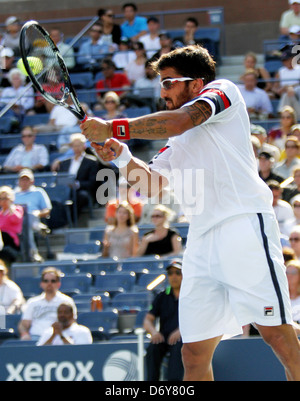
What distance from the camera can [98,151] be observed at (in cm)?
440

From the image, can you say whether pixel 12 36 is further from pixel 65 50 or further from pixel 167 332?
pixel 167 332

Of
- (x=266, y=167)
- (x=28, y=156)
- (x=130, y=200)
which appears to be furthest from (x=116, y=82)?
(x=266, y=167)

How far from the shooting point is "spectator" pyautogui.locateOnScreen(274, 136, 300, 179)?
906 centimetres

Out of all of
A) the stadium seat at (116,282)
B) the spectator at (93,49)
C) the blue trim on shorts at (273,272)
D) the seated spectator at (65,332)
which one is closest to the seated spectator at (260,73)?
the spectator at (93,49)

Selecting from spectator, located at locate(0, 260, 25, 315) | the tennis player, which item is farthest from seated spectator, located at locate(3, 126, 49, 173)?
the tennis player

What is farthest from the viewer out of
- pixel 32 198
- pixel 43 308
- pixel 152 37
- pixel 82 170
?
pixel 152 37

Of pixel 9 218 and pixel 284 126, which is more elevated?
pixel 284 126

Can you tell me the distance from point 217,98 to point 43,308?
14.6ft

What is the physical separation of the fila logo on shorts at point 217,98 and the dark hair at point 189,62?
21 centimetres

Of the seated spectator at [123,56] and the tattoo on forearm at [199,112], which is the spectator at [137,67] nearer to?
the seated spectator at [123,56]

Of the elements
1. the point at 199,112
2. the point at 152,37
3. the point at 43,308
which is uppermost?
the point at 152,37

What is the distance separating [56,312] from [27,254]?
1.71 meters

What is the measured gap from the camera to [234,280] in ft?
14.0
